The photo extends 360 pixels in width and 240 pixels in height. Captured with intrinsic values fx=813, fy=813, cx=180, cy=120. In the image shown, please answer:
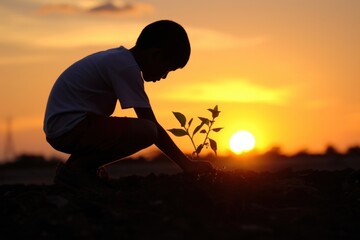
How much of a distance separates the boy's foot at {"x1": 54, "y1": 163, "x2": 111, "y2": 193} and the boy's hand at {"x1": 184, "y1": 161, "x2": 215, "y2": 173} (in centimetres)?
65

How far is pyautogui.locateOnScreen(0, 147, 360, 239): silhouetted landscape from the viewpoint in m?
4.87

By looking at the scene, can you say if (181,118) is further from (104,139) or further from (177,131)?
(104,139)

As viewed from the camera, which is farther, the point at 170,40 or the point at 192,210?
the point at 170,40

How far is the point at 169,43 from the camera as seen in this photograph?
6.47 metres

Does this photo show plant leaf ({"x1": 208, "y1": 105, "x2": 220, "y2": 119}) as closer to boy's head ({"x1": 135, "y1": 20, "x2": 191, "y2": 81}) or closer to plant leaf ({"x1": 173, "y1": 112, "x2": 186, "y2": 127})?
plant leaf ({"x1": 173, "y1": 112, "x2": 186, "y2": 127})

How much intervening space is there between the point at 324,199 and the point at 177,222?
140 centimetres

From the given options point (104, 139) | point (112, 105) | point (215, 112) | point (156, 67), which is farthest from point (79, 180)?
point (215, 112)

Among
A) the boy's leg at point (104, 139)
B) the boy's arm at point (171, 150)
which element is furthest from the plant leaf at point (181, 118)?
the boy's leg at point (104, 139)

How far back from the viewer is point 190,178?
635 cm

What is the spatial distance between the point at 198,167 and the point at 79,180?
966 millimetres

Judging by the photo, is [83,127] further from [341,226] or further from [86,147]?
[341,226]

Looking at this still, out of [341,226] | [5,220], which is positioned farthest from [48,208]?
[341,226]

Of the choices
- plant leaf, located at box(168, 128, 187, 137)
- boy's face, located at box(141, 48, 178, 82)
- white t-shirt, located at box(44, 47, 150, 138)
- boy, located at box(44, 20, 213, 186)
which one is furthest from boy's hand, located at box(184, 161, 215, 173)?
boy's face, located at box(141, 48, 178, 82)

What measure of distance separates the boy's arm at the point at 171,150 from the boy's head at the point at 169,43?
0.39m
